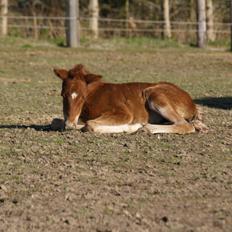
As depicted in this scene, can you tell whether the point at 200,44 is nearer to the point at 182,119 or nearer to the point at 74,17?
the point at 74,17

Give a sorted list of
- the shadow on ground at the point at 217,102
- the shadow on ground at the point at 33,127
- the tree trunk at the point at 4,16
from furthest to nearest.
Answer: the tree trunk at the point at 4,16 < the shadow on ground at the point at 217,102 < the shadow on ground at the point at 33,127

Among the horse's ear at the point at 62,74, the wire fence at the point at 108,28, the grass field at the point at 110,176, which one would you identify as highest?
the wire fence at the point at 108,28

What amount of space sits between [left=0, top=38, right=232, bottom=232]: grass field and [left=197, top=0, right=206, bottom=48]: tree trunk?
15578 mm

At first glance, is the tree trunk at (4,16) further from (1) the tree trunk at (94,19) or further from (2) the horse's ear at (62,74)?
(2) the horse's ear at (62,74)

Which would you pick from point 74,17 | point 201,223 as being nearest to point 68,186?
point 201,223

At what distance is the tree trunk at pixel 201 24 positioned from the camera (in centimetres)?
3092

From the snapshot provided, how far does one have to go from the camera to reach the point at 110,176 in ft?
26.9

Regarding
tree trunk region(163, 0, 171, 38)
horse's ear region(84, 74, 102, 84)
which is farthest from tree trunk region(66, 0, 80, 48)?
horse's ear region(84, 74, 102, 84)

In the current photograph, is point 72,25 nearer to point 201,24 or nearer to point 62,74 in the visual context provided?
point 201,24

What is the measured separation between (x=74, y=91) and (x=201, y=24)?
21.1 m

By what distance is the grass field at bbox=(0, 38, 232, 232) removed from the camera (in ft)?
21.7

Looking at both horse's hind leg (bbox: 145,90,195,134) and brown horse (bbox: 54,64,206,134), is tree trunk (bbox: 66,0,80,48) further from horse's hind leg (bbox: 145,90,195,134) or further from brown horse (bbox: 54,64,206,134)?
horse's hind leg (bbox: 145,90,195,134)

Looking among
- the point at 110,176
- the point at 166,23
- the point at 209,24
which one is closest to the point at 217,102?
the point at 110,176

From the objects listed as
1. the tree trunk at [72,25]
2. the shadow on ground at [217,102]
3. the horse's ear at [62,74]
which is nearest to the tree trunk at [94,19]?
the tree trunk at [72,25]
